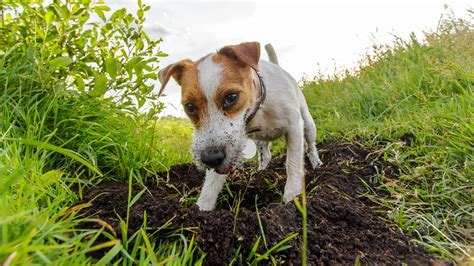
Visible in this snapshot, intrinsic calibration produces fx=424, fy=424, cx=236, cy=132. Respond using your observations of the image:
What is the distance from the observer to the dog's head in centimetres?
287

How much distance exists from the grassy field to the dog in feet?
1.98

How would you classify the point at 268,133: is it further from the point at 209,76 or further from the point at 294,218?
the point at 294,218

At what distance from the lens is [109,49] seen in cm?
406

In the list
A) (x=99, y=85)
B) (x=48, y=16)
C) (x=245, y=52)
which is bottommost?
(x=245, y=52)

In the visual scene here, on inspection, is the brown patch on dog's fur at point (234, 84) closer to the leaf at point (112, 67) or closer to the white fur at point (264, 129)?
the white fur at point (264, 129)

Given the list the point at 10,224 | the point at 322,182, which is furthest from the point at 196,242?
the point at 322,182

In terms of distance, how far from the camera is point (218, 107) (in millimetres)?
3006

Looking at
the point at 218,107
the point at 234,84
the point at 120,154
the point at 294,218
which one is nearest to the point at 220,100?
the point at 218,107

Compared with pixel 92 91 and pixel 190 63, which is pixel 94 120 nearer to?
pixel 92 91

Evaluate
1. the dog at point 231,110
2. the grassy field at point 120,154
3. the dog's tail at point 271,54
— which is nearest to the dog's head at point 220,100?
the dog at point 231,110

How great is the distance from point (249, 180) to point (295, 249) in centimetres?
159

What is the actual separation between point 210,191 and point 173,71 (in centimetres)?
99

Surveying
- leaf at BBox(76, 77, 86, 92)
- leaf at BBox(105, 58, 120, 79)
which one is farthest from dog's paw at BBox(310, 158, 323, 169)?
leaf at BBox(76, 77, 86, 92)

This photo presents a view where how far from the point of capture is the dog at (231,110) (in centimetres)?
291
